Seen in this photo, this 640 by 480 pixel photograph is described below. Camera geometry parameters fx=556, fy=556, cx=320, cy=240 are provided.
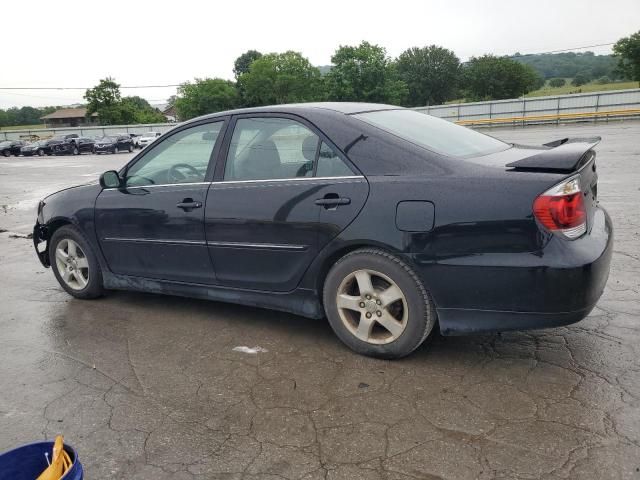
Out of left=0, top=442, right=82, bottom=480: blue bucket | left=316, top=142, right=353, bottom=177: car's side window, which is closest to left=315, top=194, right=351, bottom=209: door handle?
left=316, top=142, right=353, bottom=177: car's side window

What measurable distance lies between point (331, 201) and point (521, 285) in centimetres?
124

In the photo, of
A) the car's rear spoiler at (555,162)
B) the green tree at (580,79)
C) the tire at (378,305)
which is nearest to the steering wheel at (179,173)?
the tire at (378,305)

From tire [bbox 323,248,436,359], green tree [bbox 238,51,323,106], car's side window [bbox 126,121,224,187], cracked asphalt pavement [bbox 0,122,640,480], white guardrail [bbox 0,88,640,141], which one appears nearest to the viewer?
cracked asphalt pavement [bbox 0,122,640,480]

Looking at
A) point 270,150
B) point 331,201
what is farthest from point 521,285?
point 270,150

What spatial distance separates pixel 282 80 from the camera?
293 ft

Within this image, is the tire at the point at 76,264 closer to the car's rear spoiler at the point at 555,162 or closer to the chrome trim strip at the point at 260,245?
the chrome trim strip at the point at 260,245

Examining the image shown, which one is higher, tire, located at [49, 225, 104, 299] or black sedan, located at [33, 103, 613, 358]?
black sedan, located at [33, 103, 613, 358]

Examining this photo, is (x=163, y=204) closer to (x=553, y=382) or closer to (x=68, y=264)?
(x=68, y=264)

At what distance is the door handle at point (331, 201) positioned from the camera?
11.4ft

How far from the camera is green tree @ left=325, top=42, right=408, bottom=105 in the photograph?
77.9 meters

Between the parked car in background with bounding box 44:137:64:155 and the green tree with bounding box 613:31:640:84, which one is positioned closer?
the parked car in background with bounding box 44:137:64:155

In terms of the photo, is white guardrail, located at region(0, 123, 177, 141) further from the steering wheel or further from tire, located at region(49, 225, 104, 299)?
the steering wheel

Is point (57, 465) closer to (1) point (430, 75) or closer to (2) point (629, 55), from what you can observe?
(2) point (629, 55)

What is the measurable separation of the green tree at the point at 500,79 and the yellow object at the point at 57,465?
99.2 m
